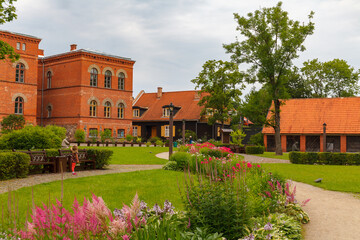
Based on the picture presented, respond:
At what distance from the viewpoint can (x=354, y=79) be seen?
2142 inches

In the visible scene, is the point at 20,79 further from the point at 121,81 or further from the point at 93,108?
the point at 121,81

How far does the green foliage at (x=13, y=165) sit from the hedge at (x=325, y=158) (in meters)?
17.8

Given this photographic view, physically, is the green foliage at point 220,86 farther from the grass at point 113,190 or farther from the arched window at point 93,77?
the grass at point 113,190

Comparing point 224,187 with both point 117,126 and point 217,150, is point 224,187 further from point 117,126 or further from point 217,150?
point 117,126

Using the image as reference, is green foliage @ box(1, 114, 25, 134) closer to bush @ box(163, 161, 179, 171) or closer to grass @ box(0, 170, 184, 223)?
bush @ box(163, 161, 179, 171)

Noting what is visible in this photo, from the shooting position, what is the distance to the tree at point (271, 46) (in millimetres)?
31938

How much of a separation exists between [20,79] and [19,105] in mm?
3165

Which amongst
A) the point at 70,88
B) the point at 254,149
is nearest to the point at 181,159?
the point at 254,149

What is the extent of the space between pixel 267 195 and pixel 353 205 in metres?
3.23

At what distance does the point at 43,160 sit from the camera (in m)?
14.9

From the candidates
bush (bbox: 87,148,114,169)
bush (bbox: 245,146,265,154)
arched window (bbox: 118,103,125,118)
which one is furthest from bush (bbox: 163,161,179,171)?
arched window (bbox: 118,103,125,118)

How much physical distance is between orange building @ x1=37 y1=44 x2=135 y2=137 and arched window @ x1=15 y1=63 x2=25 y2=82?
585 centimetres

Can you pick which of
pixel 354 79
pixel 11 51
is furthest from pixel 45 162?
pixel 354 79

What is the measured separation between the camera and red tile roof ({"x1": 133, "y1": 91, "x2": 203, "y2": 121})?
49.5 metres
